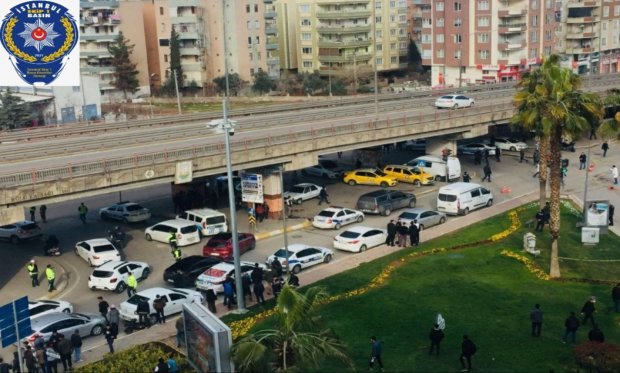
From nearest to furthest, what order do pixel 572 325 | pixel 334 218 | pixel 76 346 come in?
pixel 572 325
pixel 76 346
pixel 334 218

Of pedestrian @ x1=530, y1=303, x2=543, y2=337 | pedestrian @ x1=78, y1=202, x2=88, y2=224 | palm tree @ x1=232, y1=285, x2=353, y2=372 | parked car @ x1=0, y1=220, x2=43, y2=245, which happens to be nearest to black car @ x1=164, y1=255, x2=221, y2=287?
parked car @ x1=0, y1=220, x2=43, y2=245

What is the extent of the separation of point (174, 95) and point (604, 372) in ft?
316

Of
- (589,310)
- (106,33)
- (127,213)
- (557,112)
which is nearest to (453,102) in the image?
(127,213)

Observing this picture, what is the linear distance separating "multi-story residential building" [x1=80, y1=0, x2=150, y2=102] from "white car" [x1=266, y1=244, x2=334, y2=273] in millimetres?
79795

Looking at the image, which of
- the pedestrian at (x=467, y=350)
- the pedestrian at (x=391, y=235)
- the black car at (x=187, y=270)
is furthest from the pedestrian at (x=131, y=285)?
the pedestrian at (x=467, y=350)

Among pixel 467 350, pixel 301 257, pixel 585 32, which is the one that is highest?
pixel 585 32

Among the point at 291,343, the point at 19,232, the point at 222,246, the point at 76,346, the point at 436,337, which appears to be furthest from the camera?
the point at 19,232

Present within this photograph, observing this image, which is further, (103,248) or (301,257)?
(103,248)

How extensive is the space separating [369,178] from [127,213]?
17384 millimetres

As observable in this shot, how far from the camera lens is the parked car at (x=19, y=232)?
43.6 m

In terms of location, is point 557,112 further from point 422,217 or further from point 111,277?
point 111,277

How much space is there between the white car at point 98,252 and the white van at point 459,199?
18337 millimetres

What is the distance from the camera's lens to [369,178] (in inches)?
2197

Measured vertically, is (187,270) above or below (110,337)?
below
